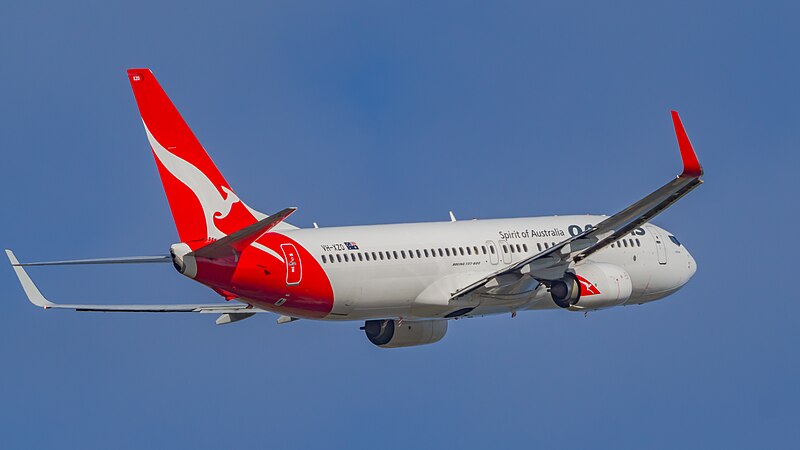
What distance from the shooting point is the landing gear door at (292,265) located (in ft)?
204

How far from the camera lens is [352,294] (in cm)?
6406

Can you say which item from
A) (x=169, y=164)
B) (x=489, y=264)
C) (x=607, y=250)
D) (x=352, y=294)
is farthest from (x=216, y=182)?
(x=607, y=250)

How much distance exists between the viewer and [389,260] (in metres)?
65.1

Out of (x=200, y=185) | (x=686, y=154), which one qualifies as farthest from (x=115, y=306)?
(x=686, y=154)

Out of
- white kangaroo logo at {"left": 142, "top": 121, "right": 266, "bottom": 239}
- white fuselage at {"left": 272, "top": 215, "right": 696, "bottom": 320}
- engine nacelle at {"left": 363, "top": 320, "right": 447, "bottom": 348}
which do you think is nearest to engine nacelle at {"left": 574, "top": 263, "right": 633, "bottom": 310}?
white fuselage at {"left": 272, "top": 215, "right": 696, "bottom": 320}

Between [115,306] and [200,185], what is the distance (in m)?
7.16

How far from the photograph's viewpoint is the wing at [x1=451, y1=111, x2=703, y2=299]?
59844 mm

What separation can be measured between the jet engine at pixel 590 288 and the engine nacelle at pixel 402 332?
214 inches

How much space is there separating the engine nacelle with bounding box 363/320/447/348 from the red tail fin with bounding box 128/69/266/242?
1036cm

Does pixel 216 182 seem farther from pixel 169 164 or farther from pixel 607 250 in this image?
pixel 607 250

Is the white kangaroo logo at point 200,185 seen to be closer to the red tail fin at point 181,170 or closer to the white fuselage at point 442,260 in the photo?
the red tail fin at point 181,170

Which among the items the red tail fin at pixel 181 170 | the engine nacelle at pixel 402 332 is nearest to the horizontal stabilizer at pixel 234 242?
the red tail fin at pixel 181 170

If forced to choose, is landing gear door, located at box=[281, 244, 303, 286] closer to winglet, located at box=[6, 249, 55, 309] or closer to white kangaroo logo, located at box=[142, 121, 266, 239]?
white kangaroo logo, located at box=[142, 121, 266, 239]

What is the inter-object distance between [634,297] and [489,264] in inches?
302
